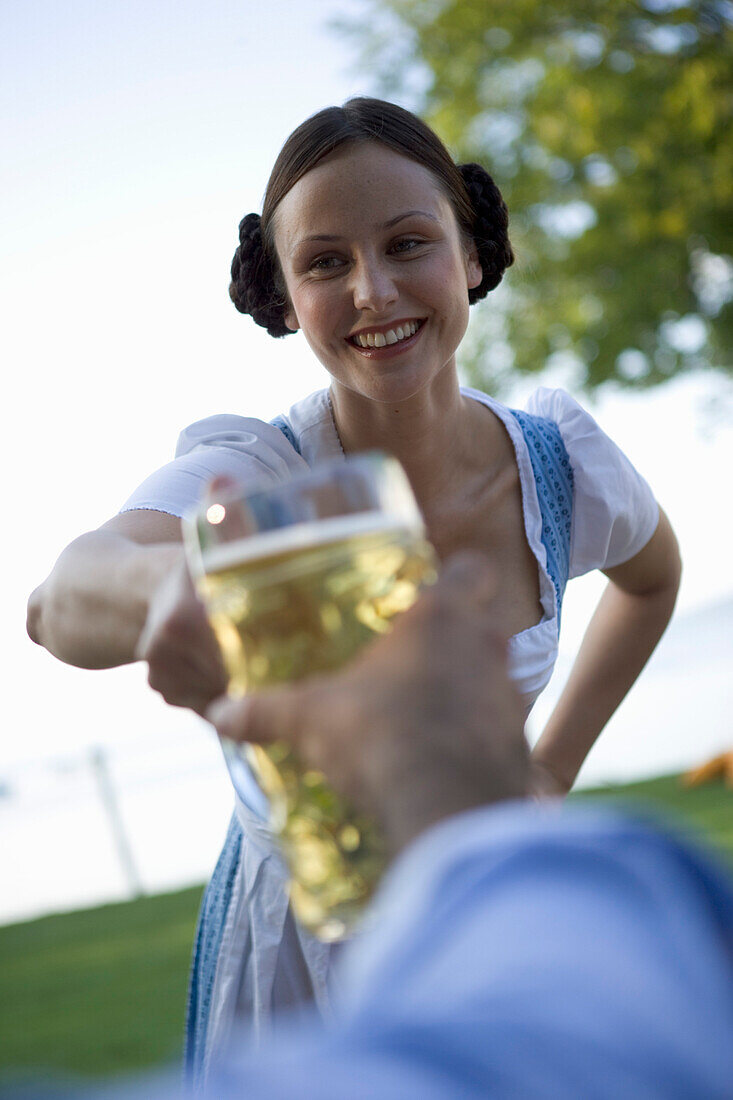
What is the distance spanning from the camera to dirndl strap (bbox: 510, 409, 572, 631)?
2.10 metres

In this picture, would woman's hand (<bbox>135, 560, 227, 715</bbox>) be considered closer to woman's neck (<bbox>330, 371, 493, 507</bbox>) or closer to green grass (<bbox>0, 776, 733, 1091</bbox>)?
woman's neck (<bbox>330, 371, 493, 507</bbox>)

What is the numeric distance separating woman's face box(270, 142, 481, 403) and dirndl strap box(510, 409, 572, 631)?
12.7 inches

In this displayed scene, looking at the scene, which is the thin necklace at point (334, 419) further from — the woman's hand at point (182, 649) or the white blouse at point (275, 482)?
the woman's hand at point (182, 649)

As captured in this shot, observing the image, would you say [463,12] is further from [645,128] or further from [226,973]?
[226,973]

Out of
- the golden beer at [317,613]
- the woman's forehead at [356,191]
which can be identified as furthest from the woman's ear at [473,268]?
the golden beer at [317,613]

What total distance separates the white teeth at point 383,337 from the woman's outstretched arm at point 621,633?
2.54 ft

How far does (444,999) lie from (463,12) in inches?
422

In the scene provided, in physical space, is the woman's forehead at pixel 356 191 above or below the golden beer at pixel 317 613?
above

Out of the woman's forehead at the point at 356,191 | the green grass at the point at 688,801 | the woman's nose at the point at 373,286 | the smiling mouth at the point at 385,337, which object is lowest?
the green grass at the point at 688,801

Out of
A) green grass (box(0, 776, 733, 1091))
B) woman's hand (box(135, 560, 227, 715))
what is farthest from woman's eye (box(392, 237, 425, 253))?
green grass (box(0, 776, 733, 1091))

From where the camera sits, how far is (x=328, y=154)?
72.2 inches

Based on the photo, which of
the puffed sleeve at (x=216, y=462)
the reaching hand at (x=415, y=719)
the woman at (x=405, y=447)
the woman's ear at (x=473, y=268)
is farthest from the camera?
the woman's ear at (x=473, y=268)

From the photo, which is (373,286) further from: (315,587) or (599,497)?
(315,587)

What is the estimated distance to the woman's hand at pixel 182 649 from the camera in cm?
76
